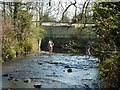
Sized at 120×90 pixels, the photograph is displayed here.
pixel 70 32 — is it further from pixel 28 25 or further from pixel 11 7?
pixel 11 7

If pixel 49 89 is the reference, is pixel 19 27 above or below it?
above

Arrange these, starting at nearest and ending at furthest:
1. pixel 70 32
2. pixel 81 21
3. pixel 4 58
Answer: pixel 81 21, pixel 4 58, pixel 70 32

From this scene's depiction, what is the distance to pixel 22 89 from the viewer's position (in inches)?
261

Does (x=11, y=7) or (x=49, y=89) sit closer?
(x=49, y=89)

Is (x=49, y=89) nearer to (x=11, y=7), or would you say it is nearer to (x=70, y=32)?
(x=11, y=7)

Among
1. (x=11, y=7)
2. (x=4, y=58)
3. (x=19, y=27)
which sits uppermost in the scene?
(x=11, y=7)

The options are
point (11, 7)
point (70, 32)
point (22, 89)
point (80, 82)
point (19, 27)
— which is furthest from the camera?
point (70, 32)

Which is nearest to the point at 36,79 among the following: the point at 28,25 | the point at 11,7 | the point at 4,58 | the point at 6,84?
the point at 6,84

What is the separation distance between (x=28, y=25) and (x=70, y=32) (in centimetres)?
1684

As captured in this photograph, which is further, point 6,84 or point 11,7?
point 11,7

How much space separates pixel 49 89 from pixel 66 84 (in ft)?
3.10

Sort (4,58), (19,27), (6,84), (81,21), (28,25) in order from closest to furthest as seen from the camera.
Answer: (81,21)
(6,84)
(4,58)
(19,27)
(28,25)

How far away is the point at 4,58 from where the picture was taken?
14242 mm

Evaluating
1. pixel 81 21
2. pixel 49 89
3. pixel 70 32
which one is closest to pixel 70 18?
pixel 81 21
